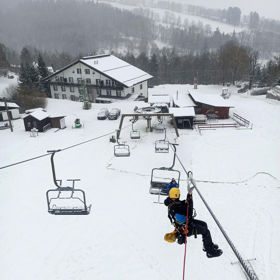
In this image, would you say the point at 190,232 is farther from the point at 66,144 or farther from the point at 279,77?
the point at 279,77

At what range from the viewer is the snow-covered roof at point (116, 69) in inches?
1768

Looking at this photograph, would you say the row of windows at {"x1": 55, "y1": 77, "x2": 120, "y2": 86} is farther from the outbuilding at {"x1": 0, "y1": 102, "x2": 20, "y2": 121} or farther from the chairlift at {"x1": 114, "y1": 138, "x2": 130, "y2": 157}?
the chairlift at {"x1": 114, "y1": 138, "x2": 130, "y2": 157}

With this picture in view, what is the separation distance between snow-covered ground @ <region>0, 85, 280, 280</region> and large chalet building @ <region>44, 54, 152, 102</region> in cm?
2045

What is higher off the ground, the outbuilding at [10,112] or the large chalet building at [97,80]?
the large chalet building at [97,80]

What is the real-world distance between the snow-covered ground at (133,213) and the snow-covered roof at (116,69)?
839 inches

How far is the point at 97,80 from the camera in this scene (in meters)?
46.1

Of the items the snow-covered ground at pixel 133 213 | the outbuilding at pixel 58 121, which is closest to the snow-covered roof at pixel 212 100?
the snow-covered ground at pixel 133 213

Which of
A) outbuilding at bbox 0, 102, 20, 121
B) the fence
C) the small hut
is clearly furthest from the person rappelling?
outbuilding at bbox 0, 102, 20, 121

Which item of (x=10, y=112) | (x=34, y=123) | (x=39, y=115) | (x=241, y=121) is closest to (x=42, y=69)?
(x=10, y=112)

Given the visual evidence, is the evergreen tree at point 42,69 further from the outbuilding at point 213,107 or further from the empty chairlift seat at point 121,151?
the empty chairlift seat at point 121,151

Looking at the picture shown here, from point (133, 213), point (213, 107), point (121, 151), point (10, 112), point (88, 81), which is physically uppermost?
point (88, 81)

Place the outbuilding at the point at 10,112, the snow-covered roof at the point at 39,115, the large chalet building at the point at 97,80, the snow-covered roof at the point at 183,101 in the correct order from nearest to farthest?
the snow-covered roof at the point at 39,115 < the snow-covered roof at the point at 183,101 < the outbuilding at the point at 10,112 < the large chalet building at the point at 97,80

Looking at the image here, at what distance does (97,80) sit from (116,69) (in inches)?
187

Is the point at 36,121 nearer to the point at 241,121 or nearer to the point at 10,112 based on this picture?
the point at 10,112
